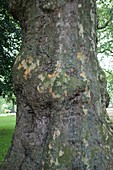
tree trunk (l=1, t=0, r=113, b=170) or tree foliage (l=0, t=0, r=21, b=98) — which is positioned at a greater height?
tree foliage (l=0, t=0, r=21, b=98)

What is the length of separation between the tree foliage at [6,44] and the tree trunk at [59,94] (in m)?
5.27

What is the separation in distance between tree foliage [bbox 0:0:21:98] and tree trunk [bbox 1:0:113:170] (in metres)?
5.27

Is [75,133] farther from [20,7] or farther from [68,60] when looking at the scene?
[20,7]

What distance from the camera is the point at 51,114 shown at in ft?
9.16

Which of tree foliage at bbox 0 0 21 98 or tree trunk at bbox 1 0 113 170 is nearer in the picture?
tree trunk at bbox 1 0 113 170

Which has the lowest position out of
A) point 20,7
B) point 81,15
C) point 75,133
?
point 75,133

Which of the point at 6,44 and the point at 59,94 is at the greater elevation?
the point at 6,44

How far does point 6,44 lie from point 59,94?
21.4ft

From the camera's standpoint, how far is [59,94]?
2705 millimetres

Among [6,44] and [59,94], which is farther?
[6,44]

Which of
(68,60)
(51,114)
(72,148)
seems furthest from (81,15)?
(72,148)

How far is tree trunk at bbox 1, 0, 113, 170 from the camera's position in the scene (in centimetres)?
263

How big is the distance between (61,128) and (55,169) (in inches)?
21.0

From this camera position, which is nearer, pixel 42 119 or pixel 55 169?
pixel 55 169
